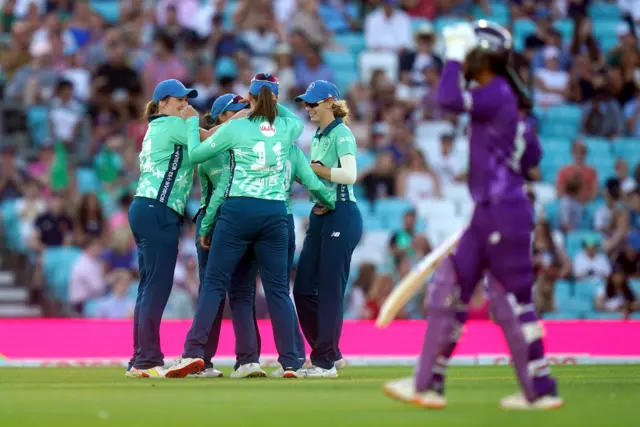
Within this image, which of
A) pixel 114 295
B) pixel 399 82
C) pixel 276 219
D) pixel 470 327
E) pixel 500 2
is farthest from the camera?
pixel 500 2

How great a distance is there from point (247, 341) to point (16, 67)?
37.5 feet

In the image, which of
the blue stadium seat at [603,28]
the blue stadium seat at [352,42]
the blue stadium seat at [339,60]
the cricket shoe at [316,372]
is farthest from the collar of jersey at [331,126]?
the blue stadium seat at [603,28]

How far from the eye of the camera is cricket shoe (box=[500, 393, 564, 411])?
24.2ft

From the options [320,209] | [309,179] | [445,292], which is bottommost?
[445,292]

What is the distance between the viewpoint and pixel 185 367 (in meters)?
10.3

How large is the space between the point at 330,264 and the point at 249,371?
3.46 ft

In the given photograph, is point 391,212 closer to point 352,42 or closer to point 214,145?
point 352,42

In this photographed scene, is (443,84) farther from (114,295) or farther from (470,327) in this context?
(114,295)

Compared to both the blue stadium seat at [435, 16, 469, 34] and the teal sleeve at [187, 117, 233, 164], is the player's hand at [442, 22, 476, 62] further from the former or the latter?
the blue stadium seat at [435, 16, 469, 34]

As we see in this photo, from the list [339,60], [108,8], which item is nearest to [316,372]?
[339,60]

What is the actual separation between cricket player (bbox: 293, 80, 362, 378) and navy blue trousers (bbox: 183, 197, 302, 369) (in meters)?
0.47

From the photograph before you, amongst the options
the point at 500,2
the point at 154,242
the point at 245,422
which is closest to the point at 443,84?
the point at 245,422

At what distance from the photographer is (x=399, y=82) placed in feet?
73.2

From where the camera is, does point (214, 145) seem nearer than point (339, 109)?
Yes
